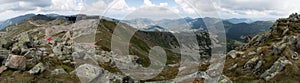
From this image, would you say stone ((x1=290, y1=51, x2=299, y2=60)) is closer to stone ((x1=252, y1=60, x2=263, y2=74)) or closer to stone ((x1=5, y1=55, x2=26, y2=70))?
stone ((x1=252, y1=60, x2=263, y2=74))

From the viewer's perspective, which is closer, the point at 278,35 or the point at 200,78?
the point at 200,78

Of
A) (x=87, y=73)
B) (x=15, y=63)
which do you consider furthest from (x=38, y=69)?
(x=87, y=73)

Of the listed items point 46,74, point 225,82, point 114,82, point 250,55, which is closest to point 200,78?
point 225,82

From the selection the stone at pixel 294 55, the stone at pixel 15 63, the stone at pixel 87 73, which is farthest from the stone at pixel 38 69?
the stone at pixel 294 55

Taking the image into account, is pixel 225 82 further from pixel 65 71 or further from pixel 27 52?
pixel 27 52

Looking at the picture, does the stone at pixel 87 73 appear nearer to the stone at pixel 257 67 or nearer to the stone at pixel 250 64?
the stone at pixel 257 67
